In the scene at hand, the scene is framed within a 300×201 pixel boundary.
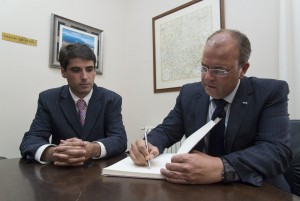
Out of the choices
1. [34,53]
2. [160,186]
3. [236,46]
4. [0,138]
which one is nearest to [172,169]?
[160,186]

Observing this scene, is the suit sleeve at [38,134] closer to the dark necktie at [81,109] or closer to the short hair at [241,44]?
the dark necktie at [81,109]

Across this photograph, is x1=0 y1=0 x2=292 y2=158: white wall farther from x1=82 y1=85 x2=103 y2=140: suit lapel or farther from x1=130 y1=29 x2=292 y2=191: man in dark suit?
x1=130 y1=29 x2=292 y2=191: man in dark suit

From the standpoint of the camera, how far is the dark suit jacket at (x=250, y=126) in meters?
0.88

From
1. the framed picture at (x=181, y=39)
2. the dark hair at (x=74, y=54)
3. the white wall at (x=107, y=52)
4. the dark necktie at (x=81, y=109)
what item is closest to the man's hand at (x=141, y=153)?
the dark necktie at (x=81, y=109)

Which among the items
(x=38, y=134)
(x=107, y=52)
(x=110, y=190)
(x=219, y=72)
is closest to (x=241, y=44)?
(x=219, y=72)

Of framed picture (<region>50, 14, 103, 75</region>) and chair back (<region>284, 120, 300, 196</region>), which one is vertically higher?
framed picture (<region>50, 14, 103, 75</region>)

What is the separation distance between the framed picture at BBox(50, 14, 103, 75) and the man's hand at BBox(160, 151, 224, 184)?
201 centimetres

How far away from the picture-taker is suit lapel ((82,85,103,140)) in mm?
1571

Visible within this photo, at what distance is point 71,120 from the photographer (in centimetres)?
156

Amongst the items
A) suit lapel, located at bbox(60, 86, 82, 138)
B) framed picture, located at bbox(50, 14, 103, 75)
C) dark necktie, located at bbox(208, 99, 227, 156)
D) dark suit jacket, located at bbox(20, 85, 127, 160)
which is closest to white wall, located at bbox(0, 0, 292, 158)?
framed picture, located at bbox(50, 14, 103, 75)

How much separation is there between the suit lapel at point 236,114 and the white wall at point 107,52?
3.50ft

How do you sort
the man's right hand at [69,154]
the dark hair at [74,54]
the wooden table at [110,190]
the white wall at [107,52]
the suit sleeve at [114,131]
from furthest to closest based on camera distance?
1. the white wall at [107,52]
2. the dark hair at [74,54]
3. the suit sleeve at [114,131]
4. the man's right hand at [69,154]
5. the wooden table at [110,190]

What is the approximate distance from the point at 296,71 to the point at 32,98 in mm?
2314

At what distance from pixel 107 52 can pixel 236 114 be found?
2263 millimetres
